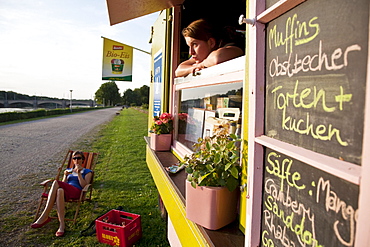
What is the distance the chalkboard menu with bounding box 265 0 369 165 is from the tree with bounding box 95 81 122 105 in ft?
322

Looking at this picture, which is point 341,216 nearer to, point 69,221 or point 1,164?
point 69,221

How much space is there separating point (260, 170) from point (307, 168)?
0.97 feet

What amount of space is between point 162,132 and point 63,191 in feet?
5.73

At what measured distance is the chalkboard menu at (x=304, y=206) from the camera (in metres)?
0.69

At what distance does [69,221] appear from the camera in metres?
3.95

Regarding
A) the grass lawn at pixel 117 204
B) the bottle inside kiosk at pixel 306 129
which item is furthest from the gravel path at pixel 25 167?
the bottle inside kiosk at pixel 306 129

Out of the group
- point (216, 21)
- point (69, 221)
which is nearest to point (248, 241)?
point (216, 21)

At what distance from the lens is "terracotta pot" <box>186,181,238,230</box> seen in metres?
1.42

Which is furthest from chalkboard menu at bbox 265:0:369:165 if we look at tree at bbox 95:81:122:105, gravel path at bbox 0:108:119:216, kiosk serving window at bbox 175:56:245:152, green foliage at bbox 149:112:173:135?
tree at bbox 95:81:122:105

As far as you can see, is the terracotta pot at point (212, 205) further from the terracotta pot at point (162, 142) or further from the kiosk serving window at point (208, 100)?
the terracotta pot at point (162, 142)

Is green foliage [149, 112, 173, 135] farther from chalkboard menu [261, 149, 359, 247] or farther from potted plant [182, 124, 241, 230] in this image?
chalkboard menu [261, 149, 359, 247]

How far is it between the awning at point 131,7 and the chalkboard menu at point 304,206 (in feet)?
8.36

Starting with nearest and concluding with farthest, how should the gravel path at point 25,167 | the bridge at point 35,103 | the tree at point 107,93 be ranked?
the gravel path at point 25,167 < the bridge at point 35,103 < the tree at point 107,93

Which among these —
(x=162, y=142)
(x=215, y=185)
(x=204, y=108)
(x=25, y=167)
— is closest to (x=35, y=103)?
(x=25, y=167)
